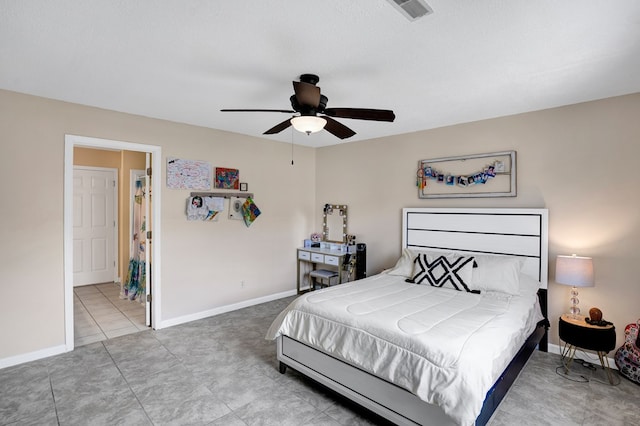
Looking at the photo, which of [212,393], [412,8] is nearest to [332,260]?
[212,393]

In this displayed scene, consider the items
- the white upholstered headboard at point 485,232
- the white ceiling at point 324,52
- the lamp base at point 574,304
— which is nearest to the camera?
the white ceiling at point 324,52

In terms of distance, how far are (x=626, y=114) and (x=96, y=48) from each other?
4363mm

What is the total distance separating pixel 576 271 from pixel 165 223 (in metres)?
4.30

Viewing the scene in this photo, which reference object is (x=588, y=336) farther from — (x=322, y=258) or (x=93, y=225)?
(x=93, y=225)

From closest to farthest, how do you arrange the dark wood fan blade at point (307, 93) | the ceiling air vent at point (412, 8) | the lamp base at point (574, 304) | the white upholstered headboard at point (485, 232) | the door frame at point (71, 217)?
the ceiling air vent at point (412, 8) < the dark wood fan blade at point (307, 93) < the lamp base at point (574, 304) < the door frame at point (71, 217) < the white upholstered headboard at point (485, 232)

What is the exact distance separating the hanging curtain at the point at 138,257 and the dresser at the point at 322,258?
237cm

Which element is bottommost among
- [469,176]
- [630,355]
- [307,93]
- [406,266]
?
[630,355]

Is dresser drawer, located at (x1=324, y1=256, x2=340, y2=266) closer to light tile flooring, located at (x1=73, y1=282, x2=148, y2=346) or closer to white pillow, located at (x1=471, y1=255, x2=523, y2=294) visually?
white pillow, located at (x1=471, y1=255, x2=523, y2=294)

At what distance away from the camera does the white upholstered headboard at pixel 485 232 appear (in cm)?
343

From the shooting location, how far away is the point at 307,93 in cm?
223

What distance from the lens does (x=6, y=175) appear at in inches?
118

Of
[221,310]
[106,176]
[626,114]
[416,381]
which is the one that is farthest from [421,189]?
[106,176]

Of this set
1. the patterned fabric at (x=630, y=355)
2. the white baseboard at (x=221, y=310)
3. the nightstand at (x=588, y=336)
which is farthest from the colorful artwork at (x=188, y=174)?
the patterned fabric at (x=630, y=355)

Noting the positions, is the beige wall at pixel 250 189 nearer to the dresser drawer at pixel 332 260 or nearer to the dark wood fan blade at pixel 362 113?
the dresser drawer at pixel 332 260
